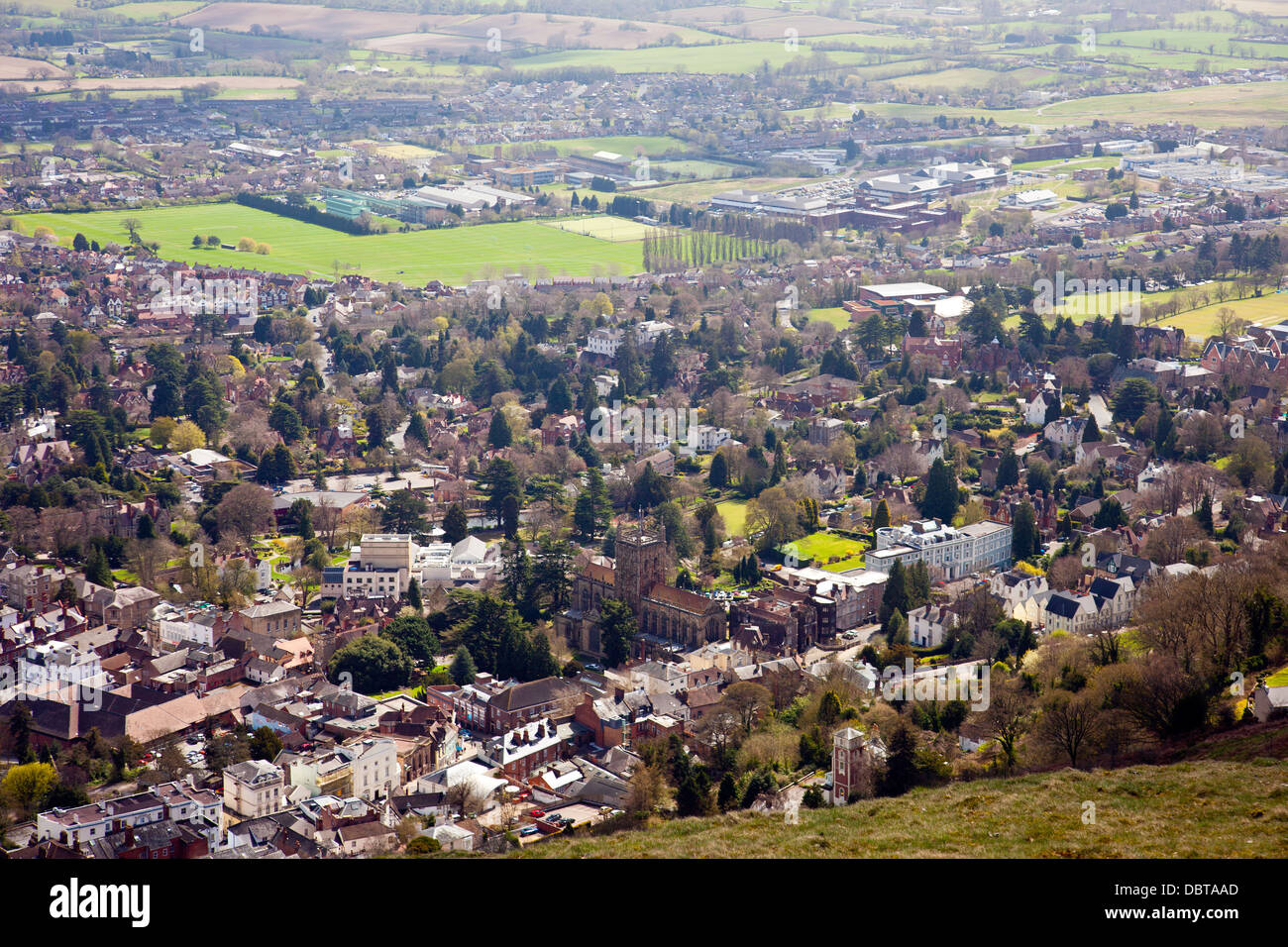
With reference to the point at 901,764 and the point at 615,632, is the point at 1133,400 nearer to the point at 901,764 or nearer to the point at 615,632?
the point at 615,632

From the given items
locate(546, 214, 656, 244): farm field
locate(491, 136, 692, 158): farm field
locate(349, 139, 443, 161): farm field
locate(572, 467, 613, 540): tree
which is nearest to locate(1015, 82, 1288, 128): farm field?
locate(491, 136, 692, 158): farm field

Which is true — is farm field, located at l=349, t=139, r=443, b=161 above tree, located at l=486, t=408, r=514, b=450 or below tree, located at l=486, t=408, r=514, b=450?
above

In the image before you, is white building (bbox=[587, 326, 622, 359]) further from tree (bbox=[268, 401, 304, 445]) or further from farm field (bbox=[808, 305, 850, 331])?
tree (bbox=[268, 401, 304, 445])

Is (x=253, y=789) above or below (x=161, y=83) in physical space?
below

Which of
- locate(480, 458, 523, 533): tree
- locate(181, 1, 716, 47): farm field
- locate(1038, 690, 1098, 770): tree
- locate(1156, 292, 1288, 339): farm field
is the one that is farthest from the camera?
locate(181, 1, 716, 47): farm field

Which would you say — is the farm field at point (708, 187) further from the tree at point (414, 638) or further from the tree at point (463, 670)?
the tree at point (463, 670)

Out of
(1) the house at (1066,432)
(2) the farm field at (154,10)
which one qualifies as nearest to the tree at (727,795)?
(1) the house at (1066,432)

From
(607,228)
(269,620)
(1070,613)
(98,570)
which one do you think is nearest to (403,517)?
(269,620)
